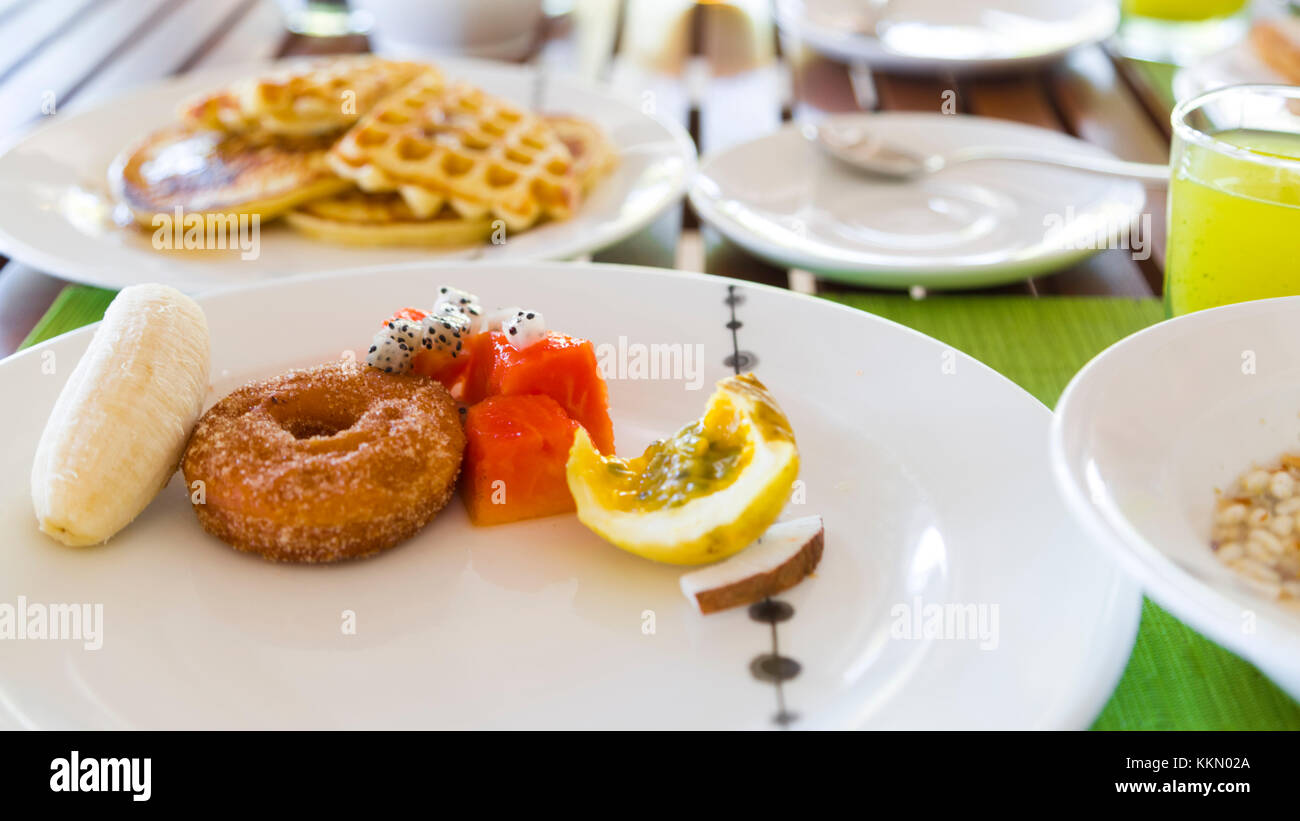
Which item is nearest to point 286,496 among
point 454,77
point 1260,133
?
point 1260,133

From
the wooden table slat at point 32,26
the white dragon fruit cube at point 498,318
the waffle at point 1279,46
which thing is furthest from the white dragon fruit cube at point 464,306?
the waffle at point 1279,46

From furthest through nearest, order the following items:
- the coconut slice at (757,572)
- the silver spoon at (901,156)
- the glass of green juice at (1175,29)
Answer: the glass of green juice at (1175,29) < the silver spoon at (901,156) < the coconut slice at (757,572)

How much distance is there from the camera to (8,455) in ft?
4.22

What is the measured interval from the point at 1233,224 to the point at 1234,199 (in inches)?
1.4

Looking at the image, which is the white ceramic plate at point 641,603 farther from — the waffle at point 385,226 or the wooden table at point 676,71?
the wooden table at point 676,71

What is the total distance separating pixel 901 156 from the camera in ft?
7.55

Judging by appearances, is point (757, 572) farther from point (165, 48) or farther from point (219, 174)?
point (165, 48)

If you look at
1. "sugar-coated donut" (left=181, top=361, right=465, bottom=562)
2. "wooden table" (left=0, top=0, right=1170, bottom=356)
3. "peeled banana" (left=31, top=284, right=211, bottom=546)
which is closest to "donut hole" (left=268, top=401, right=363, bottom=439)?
"sugar-coated donut" (left=181, top=361, right=465, bottom=562)

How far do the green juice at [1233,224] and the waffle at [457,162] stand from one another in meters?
1.04

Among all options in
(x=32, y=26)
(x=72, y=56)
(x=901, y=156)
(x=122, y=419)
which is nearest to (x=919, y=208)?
(x=901, y=156)

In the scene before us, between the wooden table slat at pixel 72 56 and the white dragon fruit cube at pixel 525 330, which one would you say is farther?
the wooden table slat at pixel 72 56

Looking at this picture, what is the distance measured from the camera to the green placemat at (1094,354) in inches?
41.8

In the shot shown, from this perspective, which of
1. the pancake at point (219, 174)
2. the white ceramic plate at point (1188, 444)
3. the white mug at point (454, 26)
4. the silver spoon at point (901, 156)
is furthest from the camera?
the white mug at point (454, 26)
